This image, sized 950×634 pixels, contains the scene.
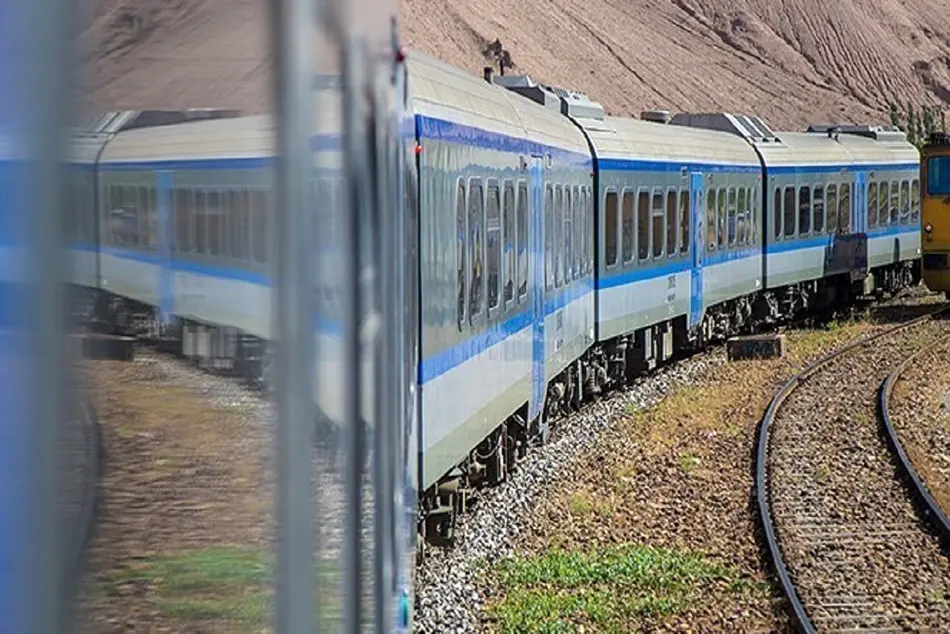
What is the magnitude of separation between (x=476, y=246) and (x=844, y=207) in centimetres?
2054

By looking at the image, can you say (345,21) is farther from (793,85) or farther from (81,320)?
(793,85)

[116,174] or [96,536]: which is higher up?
[116,174]

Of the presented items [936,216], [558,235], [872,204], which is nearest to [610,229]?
[558,235]

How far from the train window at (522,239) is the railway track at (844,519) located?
7.02 feet

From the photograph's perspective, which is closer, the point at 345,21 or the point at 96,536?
the point at 96,536

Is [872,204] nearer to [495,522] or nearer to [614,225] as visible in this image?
[614,225]

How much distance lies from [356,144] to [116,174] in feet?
5.32

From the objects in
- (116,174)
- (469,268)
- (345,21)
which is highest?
(345,21)

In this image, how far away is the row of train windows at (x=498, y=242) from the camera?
31.5ft

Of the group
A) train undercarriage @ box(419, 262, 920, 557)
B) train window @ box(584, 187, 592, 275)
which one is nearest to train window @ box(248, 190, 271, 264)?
train undercarriage @ box(419, 262, 920, 557)

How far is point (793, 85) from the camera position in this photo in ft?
259

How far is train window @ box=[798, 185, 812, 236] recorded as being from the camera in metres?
27.7

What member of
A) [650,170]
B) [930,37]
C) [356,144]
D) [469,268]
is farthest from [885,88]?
[356,144]

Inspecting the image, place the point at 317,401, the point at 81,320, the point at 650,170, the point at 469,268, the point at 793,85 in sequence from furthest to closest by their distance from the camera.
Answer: the point at 793,85, the point at 650,170, the point at 469,268, the point at 317,401, the point at 81,320
